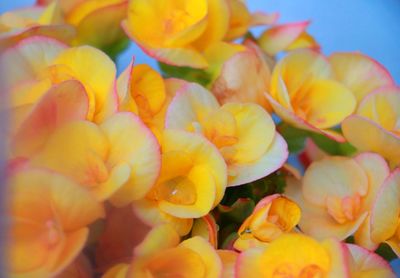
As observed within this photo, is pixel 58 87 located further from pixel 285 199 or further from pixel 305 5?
pixel 305 5

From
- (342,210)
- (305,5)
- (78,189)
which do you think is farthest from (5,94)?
(305,5)

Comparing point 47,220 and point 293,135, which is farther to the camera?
point 293,135

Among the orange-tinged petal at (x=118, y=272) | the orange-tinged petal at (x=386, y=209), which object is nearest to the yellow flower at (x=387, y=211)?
the orange-tinged petal at (x=386, y=209)

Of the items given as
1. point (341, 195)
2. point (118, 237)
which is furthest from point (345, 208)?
point (118, 237)

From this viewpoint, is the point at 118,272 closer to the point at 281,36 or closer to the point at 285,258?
the point at 285,258

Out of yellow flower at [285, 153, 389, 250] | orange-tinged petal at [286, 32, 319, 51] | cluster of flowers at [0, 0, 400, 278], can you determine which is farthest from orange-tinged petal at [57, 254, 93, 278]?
orange-tinged petal at [286, 32, 319, 51]

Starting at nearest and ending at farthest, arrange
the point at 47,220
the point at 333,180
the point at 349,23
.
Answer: the point at 47,220, the point at 333,180, the point at 349,23

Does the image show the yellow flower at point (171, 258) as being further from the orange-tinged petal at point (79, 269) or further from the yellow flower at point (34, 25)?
the yellow flower at point (34, 25)
